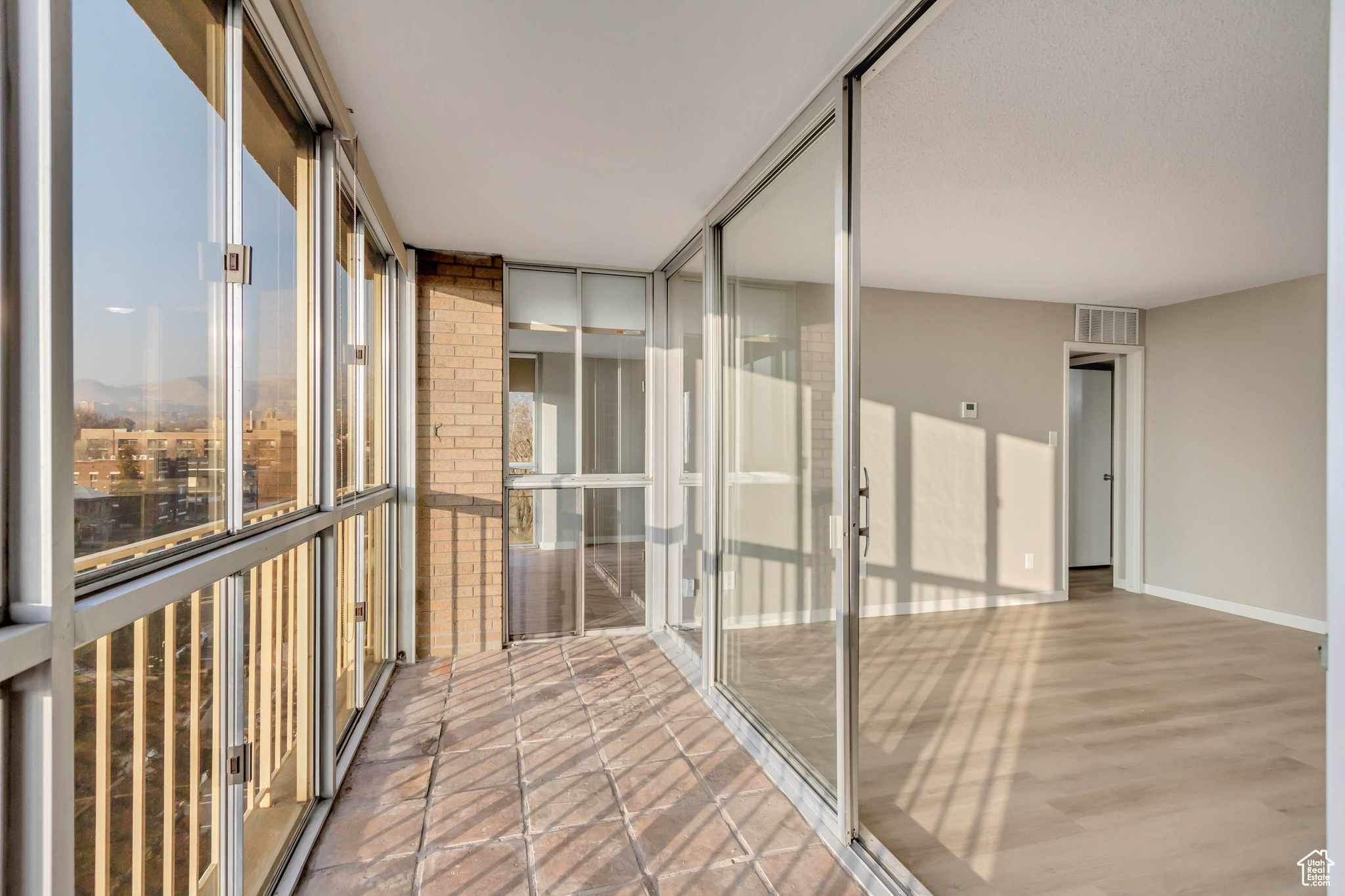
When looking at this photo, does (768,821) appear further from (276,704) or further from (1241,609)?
(1241,609)

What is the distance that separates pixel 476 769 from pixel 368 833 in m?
0.48

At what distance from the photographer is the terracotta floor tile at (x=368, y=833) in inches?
79.0

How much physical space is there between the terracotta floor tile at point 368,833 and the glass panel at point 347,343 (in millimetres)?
1125

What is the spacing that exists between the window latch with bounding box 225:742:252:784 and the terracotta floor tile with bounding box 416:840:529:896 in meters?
0.63

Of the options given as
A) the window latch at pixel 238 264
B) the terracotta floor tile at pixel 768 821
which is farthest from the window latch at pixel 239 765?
the terracotta floor tile at pixel 768 821

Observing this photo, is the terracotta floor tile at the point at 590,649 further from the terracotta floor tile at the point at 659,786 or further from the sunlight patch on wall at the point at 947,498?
the sunlight patch on wall at the point at 947,498

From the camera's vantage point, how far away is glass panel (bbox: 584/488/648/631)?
14.5 ft

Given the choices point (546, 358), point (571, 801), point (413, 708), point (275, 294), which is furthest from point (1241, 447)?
point (275, 294)

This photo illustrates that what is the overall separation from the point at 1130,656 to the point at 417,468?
4.55 m

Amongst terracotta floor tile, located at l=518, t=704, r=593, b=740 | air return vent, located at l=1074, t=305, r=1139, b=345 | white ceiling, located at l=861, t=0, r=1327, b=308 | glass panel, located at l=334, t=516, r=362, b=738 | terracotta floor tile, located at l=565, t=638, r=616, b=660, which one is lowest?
terracotta floor tile, located at l=565, t=638, r=616, b=660

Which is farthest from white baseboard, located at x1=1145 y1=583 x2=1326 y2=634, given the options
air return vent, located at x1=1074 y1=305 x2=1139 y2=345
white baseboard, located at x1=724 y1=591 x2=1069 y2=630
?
air return vent, located at x1=1074 y1=305 x2=1139 y2=345

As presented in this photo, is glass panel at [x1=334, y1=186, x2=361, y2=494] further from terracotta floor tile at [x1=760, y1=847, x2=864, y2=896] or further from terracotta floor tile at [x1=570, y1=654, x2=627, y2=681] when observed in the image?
terracotta floor tile at [x1=760, y1=847, x2=864, y2=896]

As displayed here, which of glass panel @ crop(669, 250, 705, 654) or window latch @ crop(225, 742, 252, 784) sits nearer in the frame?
window latch @ crop(225, 742, 252, 784)

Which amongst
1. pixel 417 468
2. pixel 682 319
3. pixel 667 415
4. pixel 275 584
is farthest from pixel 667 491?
pixel 275 584
